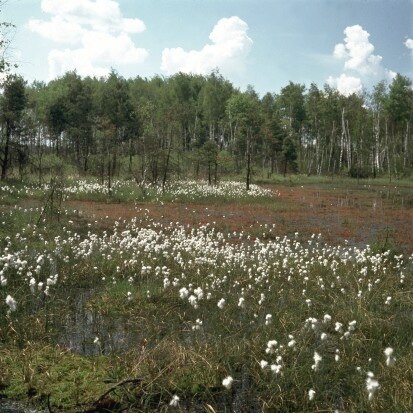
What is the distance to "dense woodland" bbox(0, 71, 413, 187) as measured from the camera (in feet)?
129

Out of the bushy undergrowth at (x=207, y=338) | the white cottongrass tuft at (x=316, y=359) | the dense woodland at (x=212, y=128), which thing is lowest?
the bushy undergrowth at (x=207, y=338)

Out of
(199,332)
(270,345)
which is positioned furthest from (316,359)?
Answer: (199,332)

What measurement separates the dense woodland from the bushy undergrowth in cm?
2327

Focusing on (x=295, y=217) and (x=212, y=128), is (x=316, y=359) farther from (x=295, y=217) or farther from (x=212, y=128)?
(x=212, y=128)

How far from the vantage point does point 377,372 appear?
19.2ft

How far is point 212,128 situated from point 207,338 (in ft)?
246

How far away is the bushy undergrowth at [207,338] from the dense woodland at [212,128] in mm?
23271

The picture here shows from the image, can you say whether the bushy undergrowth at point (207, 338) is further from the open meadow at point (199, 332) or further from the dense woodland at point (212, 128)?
the dense woodland at point (212, 128)

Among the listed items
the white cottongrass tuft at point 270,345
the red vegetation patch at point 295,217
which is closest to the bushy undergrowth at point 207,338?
the white cottongrass tuft at point 270,345

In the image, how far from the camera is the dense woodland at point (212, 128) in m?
39.5

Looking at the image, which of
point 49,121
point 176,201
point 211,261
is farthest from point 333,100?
point 211,261

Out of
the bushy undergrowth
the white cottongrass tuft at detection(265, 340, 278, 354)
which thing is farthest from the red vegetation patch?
the white cottongrass tuft at detection(265, 340, 278, 354)

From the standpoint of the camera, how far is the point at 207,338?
22.9 ft

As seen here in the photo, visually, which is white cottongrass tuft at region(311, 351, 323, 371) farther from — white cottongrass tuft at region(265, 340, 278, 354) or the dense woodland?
the dense woodland
